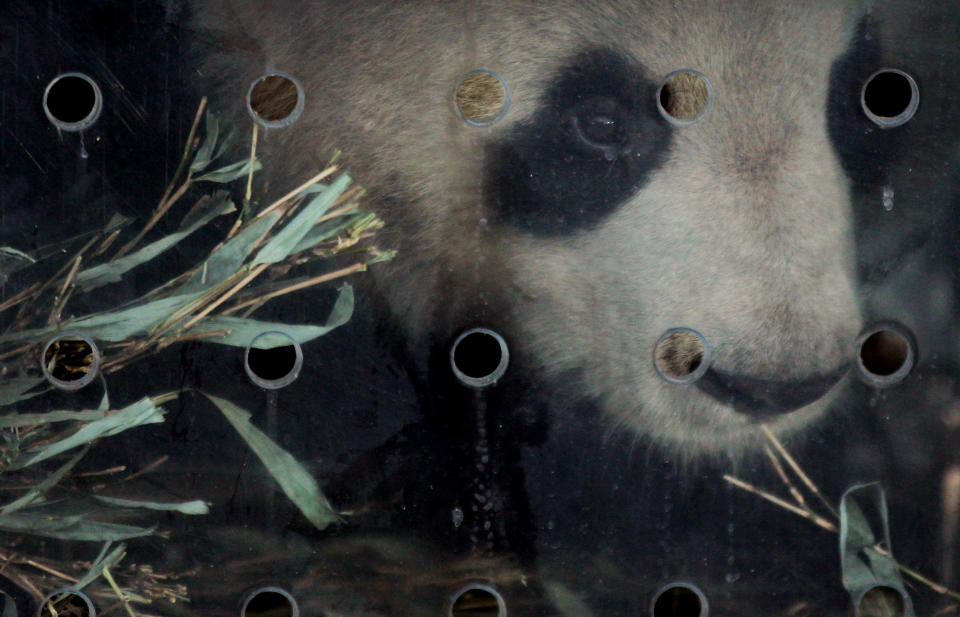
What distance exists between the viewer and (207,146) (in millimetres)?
2348

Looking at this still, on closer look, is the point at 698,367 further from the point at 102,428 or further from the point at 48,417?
the point at 48,417

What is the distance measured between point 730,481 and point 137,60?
179 centimetres

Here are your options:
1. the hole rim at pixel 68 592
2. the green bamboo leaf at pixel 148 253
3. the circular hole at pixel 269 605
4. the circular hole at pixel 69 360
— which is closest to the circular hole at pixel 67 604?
the hole rim at pixel 68 592

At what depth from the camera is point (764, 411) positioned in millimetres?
2430

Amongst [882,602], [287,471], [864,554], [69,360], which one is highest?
[69,360]

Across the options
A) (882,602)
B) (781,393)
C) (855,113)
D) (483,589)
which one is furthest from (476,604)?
(855,113)

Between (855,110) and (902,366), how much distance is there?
651mm

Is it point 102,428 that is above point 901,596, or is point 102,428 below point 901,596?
above

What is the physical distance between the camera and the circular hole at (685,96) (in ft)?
7.81

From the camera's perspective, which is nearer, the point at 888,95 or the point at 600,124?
the point at 600,124

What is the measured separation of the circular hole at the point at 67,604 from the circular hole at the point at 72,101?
1139 millimetres

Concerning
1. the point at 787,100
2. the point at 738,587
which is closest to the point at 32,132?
the point at 787,100

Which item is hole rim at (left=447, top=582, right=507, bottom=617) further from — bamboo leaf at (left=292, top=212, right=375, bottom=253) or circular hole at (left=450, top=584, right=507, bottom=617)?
bamboo leaf at (left=292, top=212, right=375, bottom=253)

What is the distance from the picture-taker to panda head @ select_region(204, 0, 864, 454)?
2359mm
